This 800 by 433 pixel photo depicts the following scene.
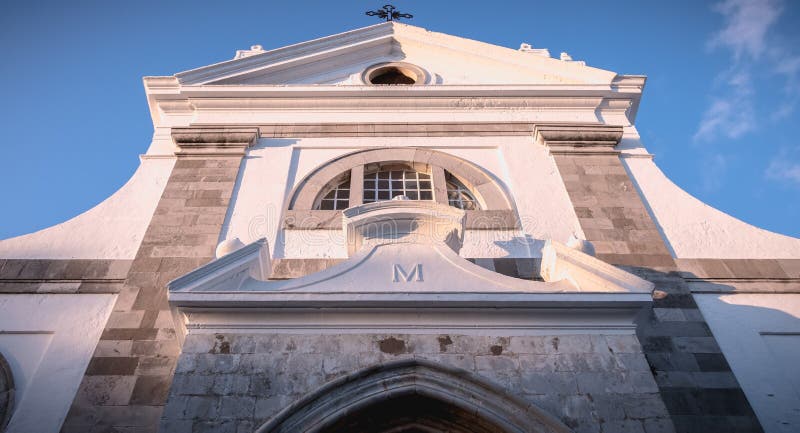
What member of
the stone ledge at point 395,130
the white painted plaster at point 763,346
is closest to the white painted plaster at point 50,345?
the stone ledge at point 395,130

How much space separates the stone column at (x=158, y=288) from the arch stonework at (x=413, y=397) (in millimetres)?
1974

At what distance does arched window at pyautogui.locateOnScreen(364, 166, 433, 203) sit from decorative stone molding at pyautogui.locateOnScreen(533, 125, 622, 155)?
2.20 metres

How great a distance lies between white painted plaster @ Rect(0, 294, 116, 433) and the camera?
6.28 meters

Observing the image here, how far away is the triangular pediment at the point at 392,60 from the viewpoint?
464 inches

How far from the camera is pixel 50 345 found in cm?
692

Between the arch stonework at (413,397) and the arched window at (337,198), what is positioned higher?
the arched window at (337,198)

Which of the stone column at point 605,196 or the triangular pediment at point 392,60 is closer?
the stone column at point 605,196

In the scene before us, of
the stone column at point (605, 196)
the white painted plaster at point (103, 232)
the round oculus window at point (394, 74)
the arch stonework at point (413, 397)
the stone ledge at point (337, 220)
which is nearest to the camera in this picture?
the arch stonework at point (413, 397)

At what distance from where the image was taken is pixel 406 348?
559cm

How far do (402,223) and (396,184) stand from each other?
2.57 metres

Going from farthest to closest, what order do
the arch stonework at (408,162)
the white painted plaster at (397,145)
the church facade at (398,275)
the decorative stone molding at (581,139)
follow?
the decorative stone molding at (581,139) → the arch stonework at (408,162) → the white painted plaster at (397,145) → the church facade at (398,275)

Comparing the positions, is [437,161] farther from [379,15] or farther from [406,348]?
[379,15]

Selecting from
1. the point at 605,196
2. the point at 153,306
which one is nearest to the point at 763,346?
the point at 605,196

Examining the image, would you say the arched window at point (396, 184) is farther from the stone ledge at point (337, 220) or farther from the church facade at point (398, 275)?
the stone ledge at point (337, 220)
